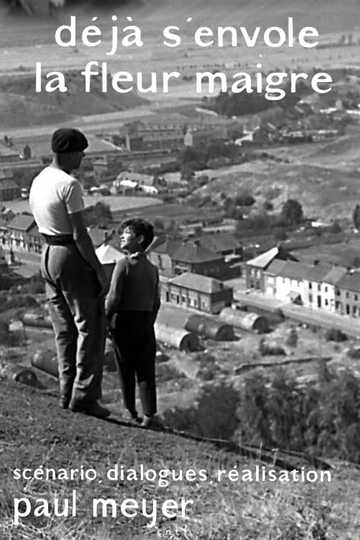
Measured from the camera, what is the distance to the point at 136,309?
293 centimetres

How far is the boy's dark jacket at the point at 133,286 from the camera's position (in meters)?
2.88

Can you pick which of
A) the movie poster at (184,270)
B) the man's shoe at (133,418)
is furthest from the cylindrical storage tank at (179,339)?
the man's shoe at (133,418)

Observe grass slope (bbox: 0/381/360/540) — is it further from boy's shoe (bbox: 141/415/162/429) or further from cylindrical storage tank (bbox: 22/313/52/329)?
cylindrical storage tank (bbox: 22/313/52/329)

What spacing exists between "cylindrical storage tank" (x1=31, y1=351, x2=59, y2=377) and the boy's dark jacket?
6.33 m

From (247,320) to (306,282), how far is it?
186cm

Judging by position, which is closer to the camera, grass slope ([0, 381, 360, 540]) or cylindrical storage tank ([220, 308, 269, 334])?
grass slope ([0, 381, 360, 540])

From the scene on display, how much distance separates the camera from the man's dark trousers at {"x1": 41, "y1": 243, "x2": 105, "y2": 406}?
9.07 ft

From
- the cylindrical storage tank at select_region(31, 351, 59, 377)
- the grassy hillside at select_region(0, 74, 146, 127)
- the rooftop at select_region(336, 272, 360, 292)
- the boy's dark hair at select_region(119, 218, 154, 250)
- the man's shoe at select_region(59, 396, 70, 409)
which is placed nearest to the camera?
the boy's dark hair at select_region(119, 218, 154, 250)

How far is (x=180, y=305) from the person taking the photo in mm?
17562

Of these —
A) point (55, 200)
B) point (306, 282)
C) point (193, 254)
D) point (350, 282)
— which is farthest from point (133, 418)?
point (193, 254)

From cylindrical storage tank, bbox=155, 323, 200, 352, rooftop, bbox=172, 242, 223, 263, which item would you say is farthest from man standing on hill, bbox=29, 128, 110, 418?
rooftop, bbox=172, 242, 223, 263

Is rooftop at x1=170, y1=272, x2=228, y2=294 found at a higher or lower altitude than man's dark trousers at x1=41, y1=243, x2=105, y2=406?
lower

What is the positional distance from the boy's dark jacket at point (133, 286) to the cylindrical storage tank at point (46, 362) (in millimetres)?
6333

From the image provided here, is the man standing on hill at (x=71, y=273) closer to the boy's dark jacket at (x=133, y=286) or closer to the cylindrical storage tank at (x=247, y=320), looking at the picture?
the boy's dark jacket at (x=133, y=286)
